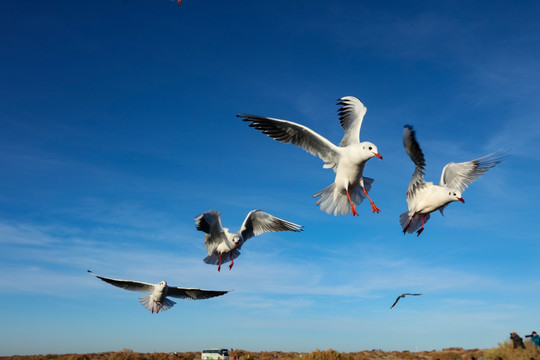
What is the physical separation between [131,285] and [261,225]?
5.58 metres

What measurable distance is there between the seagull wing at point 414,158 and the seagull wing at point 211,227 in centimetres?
577

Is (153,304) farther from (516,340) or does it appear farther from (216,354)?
(516,340)

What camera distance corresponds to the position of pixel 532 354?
18.3 m

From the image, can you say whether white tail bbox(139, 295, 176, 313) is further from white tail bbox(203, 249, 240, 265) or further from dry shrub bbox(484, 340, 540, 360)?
dry shrub bbox(484, 340, 540, 360)

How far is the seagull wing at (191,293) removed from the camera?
1800 centimetres

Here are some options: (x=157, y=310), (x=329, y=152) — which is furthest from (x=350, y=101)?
(x=157, y=310)

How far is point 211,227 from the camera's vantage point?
14844 mm

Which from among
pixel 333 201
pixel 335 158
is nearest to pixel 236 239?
pixel 333 201

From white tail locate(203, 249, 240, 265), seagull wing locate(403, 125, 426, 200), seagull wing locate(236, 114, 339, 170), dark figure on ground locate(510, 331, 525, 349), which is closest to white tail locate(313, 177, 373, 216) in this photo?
seagull wing locate(236, 114, 339, 170)

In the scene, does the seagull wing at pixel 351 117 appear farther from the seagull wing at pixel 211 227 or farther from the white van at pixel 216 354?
the white van at pixel 216 354

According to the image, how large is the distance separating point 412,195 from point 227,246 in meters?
5.87

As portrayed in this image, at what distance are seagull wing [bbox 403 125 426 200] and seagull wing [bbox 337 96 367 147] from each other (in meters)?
2.04

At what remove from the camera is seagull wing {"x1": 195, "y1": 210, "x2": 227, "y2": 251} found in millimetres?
14059

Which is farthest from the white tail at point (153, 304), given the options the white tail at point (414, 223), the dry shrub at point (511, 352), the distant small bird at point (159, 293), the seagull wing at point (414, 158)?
the dry shrub at point (511, 352)
